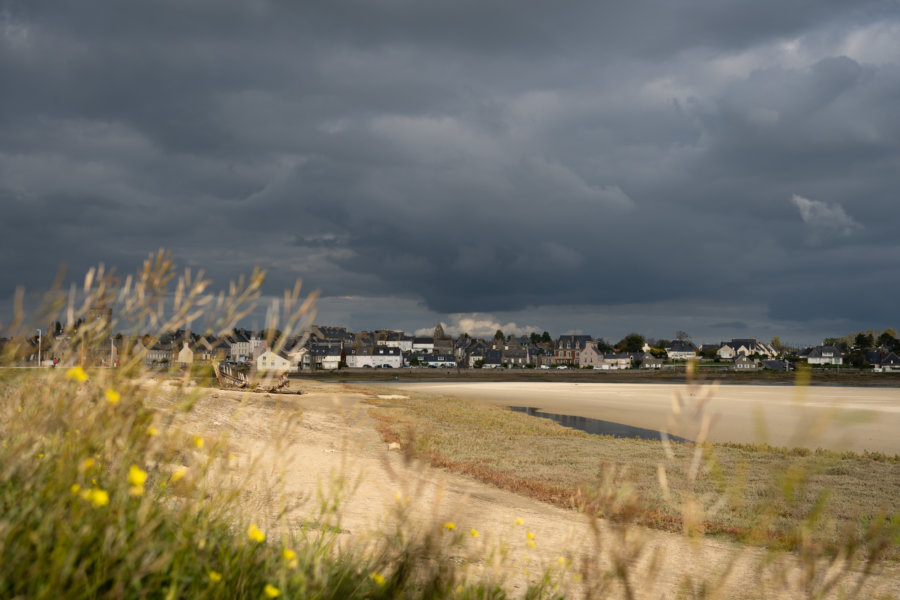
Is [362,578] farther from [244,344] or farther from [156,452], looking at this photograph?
[244,344]

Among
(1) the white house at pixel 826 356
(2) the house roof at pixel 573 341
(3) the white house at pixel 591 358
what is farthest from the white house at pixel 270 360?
(1) the white house at pixel 826 356

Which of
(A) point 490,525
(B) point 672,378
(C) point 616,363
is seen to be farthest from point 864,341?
(A) point 490,525

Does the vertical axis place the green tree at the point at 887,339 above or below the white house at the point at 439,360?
above

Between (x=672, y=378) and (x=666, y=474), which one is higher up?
(x=666, y=474)

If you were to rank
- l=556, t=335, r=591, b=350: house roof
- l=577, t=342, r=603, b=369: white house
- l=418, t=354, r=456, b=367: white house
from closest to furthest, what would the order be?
1. l=418, t=354, r=456, b=367: white house
2. l=577, t=342, r=603, b=369: white house
3. l=556, t=335, r=591, b=350: house roof

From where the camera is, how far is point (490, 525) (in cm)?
1067

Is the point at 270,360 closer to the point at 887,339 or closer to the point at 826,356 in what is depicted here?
the point at 826,356

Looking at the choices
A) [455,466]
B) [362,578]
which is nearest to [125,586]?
[362,578]

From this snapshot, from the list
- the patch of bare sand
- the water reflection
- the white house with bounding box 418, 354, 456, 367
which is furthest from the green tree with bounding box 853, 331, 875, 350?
the patch of bare sand

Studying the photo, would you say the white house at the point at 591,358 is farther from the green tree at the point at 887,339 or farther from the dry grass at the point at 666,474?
the dry grass at the point at 666,474

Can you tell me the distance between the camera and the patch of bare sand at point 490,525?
4.26 metres

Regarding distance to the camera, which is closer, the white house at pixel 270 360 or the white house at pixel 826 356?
the white house at pixel 270 360

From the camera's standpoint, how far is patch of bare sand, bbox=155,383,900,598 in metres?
4.26

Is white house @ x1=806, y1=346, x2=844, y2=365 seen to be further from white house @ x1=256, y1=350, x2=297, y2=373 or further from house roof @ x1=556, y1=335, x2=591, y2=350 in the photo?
white house @ x1=256, y1=350, x2=297, y2=373
